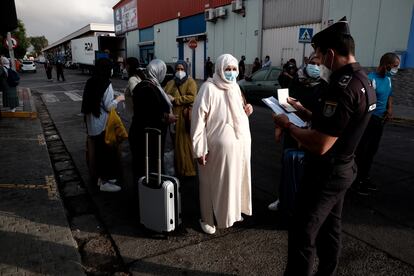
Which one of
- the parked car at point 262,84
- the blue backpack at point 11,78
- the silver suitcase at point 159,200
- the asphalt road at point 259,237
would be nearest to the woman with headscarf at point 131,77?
the asphalt road at point 259,237

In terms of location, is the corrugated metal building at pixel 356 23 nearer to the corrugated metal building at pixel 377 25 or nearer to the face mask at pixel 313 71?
the corrugated metal building at pixel 377 25

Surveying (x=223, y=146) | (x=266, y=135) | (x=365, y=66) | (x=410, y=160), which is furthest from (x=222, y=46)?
(x=223, y=146)

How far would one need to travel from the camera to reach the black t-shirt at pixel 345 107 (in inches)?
77.7

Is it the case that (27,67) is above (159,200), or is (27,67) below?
above

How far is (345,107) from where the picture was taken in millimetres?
1966

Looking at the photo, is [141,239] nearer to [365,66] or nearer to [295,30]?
[365,66]

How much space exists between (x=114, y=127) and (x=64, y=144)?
3.51 m

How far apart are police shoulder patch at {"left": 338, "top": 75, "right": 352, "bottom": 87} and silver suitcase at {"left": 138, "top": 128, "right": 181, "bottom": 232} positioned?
1819mm

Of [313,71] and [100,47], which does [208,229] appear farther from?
[100,47]

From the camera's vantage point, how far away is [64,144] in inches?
301

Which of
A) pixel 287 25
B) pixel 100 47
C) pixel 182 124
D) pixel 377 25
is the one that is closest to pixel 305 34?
pixel 377 25

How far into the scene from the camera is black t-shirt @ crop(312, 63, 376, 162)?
1.97 metres

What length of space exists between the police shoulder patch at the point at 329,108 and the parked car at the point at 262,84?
10.6 meters

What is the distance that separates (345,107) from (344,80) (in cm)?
16
